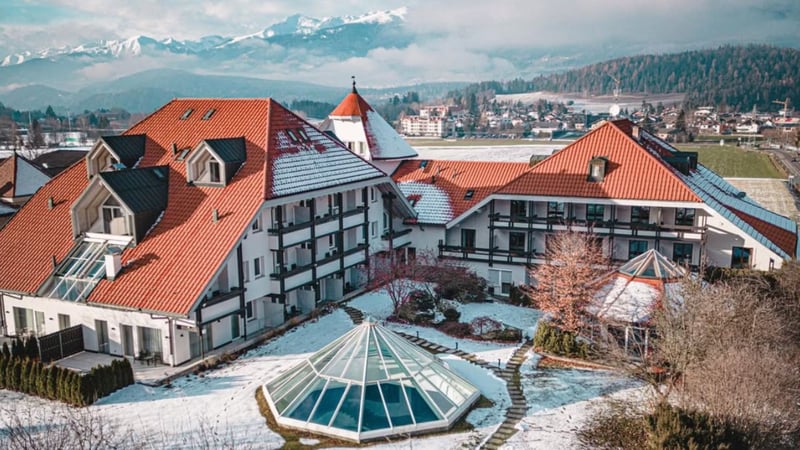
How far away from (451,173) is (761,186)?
59735 mm

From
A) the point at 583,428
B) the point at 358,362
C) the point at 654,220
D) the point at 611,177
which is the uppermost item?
the point at 611,177

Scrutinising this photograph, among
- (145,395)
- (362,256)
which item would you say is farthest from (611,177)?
(145,395)

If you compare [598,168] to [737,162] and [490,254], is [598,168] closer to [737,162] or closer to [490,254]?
[490,254]

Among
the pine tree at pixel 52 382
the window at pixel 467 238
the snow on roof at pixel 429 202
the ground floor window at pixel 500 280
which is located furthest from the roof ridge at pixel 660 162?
the pine tree at pixel 52 382

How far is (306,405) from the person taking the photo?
2395cm

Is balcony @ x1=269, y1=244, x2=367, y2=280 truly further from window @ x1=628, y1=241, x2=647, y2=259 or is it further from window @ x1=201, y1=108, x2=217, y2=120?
window @ x1=628, y1=241, x2=647, y2=259

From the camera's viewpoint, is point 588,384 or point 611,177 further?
point 611,177

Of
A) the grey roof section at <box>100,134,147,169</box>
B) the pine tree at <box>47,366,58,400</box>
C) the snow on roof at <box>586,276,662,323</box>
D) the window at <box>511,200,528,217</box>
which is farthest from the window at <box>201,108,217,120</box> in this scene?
the snow on roof at <box>586,276,662,323</box>

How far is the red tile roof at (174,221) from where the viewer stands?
99.3 feet

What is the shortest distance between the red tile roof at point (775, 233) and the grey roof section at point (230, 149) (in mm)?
31213

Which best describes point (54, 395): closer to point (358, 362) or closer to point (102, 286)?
point (102, 286)

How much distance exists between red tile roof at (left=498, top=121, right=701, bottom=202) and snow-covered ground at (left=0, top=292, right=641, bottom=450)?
14.2 meters

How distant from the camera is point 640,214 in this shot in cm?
4122

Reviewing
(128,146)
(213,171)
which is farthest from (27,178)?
(213,171)
